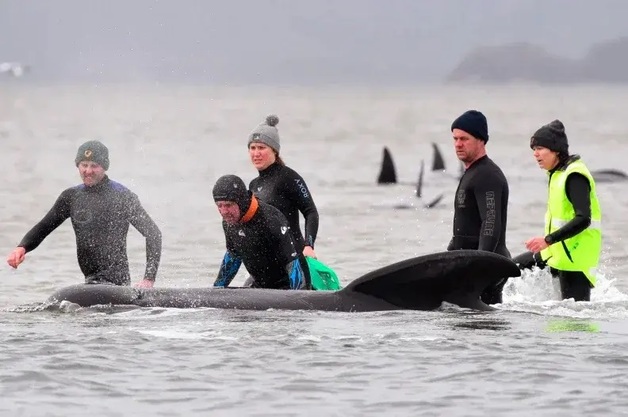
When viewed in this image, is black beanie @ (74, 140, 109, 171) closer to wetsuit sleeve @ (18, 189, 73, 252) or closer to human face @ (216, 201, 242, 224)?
wetsuit sleeve @ (18, 189, 73, 252)

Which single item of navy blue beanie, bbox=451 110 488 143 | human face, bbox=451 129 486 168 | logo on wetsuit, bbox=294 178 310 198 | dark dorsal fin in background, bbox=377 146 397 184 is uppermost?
dark dorsal fin in background, bbox=377 146 397 184

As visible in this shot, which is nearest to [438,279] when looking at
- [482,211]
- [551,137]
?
[482,211]

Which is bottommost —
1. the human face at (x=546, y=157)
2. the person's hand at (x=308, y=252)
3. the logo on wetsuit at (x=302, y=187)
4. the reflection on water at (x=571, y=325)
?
the reflection on water at (x=571, y=325)

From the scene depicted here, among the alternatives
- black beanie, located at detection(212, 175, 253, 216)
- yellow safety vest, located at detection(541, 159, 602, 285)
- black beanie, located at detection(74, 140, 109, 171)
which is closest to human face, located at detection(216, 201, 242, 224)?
black beanie, located at detection(212, 175, 253, 216)

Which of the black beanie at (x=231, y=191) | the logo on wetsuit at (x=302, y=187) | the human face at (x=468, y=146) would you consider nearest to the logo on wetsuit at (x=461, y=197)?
the human face at (x=468, y=146)

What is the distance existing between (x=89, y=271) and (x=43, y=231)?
0.62 metres

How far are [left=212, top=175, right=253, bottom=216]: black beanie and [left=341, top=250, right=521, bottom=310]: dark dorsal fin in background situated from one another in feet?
4.29

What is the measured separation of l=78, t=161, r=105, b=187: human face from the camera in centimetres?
1502

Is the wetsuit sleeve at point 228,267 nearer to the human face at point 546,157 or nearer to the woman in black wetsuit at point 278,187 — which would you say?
the woman in black wetsuit at point 278,187

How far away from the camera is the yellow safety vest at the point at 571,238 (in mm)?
14172

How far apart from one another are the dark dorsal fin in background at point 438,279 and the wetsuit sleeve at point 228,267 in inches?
45.1

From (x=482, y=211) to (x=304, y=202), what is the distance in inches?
80.9

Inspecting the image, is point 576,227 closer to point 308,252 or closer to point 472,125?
point 472,125

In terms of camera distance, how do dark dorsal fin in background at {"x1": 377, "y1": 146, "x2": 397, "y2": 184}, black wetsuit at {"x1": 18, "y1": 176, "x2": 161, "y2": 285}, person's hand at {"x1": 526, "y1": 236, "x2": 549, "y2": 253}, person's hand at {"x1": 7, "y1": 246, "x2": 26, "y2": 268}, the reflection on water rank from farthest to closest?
dark dorsal fin in background at {"x1": 377, "y1": 146, "x2": 397, "y2": 184} → black wetsuit at {"x1": 18, "y1": 176, "x2": 161, "y2": 285} → person's hand at {"x1": 7, "y1": 246, "x2": 26, "y2": 268} → the reflection on water → person's hand at {"x1": 526, "y1": 236, "x2": 549, "y2": 253}
